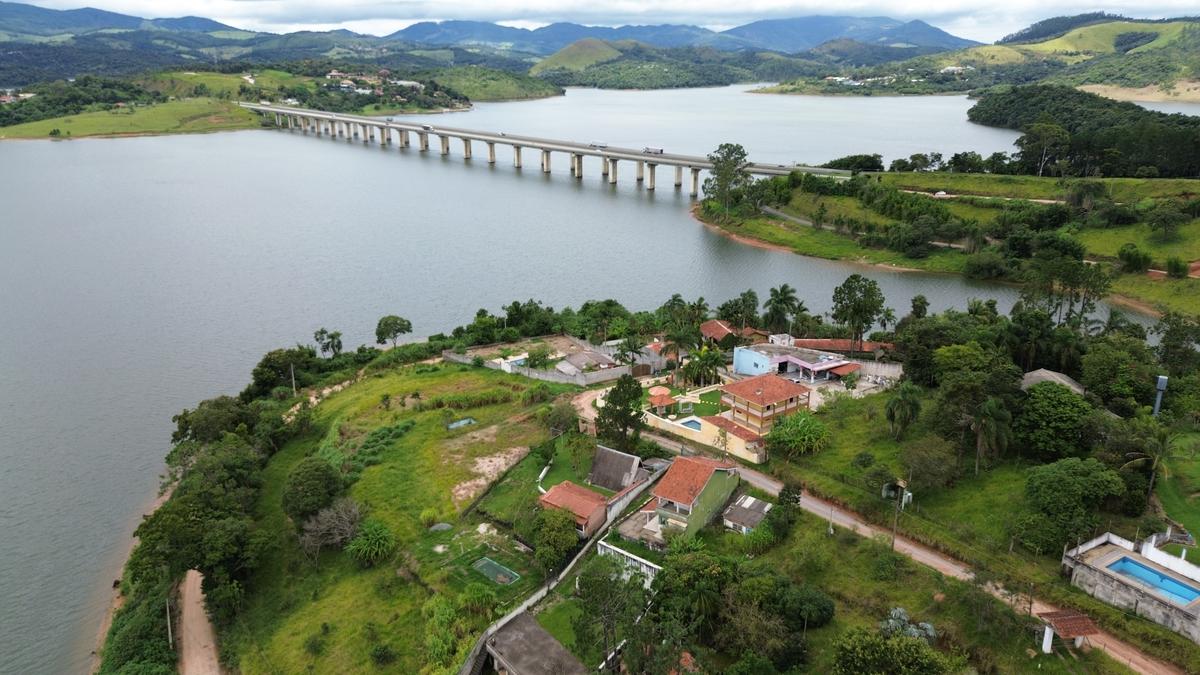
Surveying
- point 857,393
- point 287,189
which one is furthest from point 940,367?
point 287,189

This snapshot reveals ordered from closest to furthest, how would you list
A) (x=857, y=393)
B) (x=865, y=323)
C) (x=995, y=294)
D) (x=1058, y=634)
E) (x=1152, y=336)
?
1. (x=1058, y=634)
2. (x=857, y=393)
3. (x=865, y=323)
4. (x=1152, y=336)
5. (x=995, y=294)

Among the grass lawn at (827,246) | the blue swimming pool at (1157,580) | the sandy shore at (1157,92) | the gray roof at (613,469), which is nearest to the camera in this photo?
the blue swimming pool at (1157,580)

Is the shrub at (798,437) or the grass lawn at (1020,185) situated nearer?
the shrub at (798,437)

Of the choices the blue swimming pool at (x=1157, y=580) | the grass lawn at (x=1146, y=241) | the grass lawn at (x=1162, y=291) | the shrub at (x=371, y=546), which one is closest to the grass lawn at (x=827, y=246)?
the grass lawn at (x=1146, y=241)

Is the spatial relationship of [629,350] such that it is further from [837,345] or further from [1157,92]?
[1157,92]

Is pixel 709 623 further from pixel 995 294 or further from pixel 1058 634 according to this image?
pixel 995 294

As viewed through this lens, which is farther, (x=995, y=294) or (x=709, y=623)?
(x=995, y=294)

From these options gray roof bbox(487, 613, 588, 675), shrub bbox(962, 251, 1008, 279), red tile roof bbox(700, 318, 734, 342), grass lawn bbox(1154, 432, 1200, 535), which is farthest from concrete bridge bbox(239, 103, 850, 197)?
gray roof bbox(487, 613, 588, 675)

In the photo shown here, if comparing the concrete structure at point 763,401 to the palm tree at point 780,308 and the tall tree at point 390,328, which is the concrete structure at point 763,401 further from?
the tall tree at point 390,328
